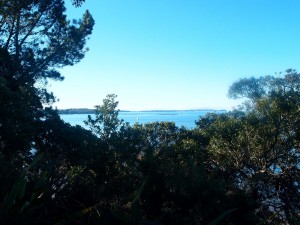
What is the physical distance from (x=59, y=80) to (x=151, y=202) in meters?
10.8

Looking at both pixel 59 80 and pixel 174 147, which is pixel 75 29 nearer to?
pixel 59 80

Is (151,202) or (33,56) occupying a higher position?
(33,56)

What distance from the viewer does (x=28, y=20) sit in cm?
1370

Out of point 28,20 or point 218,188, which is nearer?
point 218,188

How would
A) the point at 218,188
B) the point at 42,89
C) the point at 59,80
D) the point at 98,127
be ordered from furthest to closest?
the point at 59,80 < the point at 42,89 < the point at 98,127 < the point at 218,188

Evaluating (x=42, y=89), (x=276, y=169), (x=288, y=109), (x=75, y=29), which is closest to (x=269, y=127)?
(x=288, y=109)

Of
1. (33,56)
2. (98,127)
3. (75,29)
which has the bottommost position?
(98,127)

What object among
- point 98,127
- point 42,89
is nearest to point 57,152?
point 98,127

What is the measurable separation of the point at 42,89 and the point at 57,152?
14.3 feet

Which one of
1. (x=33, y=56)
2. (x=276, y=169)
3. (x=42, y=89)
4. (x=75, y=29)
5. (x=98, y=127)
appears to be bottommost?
(x=276, y=169)

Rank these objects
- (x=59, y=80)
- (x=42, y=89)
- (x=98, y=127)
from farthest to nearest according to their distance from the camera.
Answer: (x=59, y=80), (x=42, y=89), (x=98, y=127)

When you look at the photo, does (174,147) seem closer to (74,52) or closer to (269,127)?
(269,127)

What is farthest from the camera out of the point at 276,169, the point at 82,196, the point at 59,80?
the point at 59,80

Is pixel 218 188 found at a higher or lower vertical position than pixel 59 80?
lower
